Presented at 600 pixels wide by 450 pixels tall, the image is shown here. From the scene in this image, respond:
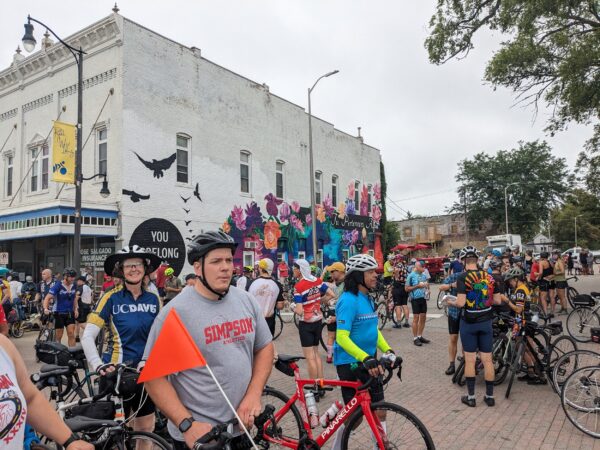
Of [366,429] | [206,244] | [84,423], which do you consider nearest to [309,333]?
[366,429]

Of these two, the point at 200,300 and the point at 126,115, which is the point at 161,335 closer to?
the point at 200,300

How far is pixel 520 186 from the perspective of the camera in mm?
52719

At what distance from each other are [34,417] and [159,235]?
1680cm

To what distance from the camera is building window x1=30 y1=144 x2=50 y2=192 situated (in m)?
20.1

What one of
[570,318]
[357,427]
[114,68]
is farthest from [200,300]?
[114,68]

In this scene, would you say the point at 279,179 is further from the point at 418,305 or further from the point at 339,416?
the point at 339,416

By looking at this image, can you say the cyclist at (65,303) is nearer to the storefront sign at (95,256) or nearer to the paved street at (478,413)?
the paved street at (478,413)

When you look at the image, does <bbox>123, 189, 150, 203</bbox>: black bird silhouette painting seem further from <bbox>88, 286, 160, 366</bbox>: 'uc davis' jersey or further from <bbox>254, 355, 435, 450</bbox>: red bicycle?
<bbox>254, 355, 435, 450</bbox>: red bicycle

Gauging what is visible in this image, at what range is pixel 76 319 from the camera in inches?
417

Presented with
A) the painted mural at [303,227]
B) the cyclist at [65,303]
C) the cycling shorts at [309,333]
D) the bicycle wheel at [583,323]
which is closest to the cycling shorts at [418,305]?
the bicycle wheel at [583,323]

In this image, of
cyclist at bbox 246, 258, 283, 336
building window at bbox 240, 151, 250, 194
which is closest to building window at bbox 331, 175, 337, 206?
building window at bbox 240, 151, 250, 194

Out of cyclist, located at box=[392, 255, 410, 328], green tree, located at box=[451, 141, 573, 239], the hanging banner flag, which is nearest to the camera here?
cyclist, located at box=[392, 255, 410, 328]

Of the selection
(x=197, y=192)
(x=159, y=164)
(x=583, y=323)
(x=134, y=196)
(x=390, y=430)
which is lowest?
(x=583, y=323)

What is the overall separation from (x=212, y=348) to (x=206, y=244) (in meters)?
0.59
